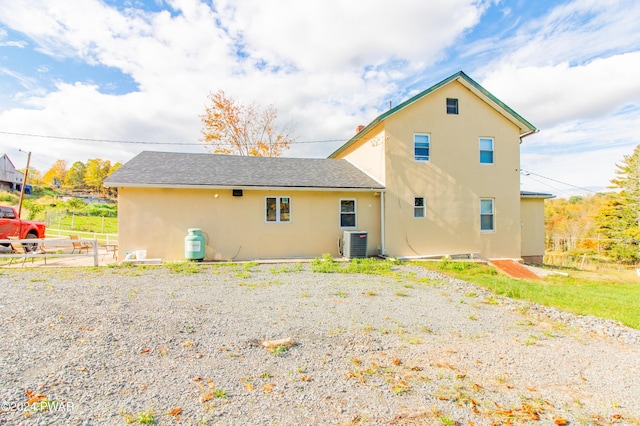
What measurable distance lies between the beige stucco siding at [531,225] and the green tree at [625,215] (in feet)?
67.2

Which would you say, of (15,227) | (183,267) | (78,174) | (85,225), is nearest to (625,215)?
(183,267)

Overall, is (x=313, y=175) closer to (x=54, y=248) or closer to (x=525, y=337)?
(x=525, y=337)

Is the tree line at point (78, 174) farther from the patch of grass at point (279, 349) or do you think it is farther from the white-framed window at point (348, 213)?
the patch of grass at point (279, 349)

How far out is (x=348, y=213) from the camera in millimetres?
13406

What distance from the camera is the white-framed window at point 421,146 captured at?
13.5m

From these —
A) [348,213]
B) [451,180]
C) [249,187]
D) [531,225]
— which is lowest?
[531,225]

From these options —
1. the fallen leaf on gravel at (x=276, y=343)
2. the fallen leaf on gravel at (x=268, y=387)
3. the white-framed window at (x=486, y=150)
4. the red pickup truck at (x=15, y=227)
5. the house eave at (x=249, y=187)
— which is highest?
the white-framed window at (x=486, y=150)

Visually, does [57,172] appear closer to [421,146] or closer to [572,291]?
[421,146]

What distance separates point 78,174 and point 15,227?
65.3 m

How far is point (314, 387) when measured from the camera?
3.30 metres

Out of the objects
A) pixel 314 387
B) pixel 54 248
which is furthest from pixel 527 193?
pixel 54 248

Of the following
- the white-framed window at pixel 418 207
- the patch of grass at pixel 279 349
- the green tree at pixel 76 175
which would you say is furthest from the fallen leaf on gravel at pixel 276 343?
the green tree at pixel 76 175

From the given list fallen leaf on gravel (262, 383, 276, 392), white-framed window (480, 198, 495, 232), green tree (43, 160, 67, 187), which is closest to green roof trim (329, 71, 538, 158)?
white-framed window (480, 198, 495, 232)

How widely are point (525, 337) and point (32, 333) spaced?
288 inches
